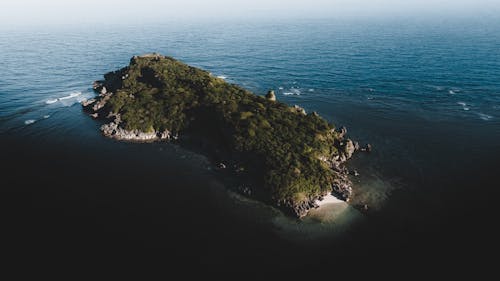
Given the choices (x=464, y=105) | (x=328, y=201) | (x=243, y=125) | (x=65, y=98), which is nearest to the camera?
(x=328, y=201)

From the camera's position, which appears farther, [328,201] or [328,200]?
[328,200]

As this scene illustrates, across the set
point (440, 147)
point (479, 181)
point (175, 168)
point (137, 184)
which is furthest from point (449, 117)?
point (137, 184)

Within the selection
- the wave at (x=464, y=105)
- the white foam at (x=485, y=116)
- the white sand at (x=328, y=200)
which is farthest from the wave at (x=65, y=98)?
the white foam at (x=485, y=116)

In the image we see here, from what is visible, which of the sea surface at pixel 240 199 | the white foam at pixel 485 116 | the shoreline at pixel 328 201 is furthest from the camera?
the white foam at pixel 485 116

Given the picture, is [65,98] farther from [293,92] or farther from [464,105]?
[464,105]

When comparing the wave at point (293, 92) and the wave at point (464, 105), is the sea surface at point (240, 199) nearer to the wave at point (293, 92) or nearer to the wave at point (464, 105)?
the wave at point (464, 105)

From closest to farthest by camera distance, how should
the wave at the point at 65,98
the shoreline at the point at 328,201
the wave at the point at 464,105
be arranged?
the shoreline at the point at 328,201
the wave at the point at 464,105
the wave at the point at 65,98

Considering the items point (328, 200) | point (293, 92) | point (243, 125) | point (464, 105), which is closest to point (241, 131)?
point (243, 125)

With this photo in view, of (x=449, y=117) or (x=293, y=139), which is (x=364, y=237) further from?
(x=449, y=117)
